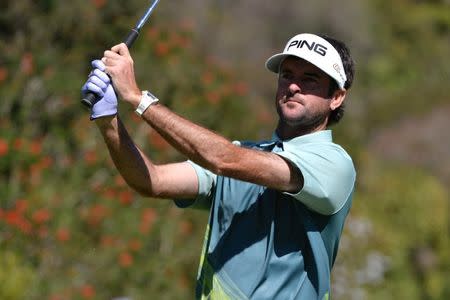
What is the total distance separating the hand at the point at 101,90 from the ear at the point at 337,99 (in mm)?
1000

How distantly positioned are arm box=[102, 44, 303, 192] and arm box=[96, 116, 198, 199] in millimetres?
221

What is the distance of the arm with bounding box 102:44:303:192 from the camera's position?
13.4ft

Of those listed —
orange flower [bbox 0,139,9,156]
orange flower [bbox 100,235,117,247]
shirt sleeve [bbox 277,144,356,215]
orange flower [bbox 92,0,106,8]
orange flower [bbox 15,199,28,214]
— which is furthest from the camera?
orange flower [bbox 92,0,106,8]

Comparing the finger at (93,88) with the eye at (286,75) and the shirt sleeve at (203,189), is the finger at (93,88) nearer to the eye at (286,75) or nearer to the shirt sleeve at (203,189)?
the shirt sleeve at (203,189)

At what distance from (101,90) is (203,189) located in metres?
0.78

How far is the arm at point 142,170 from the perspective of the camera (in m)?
4.32

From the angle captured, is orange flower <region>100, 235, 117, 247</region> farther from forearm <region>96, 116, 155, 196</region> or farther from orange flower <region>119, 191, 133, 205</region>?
forearm <region>96, 116, 155, 196</region>

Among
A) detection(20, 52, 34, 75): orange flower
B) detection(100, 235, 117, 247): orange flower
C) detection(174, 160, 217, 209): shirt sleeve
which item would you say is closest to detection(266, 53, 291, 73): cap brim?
detection(174, 160, 217, 209): shirt sleeve

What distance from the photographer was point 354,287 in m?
12.0

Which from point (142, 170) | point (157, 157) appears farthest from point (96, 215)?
point (142, 170)

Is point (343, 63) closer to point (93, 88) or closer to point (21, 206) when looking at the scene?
point (93, 88)

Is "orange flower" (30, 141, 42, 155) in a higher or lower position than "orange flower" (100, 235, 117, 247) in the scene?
higher

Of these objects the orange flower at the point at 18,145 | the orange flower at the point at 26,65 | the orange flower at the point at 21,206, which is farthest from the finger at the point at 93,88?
the orange flower at the point at 26,65

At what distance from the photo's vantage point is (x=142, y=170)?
446 cm
